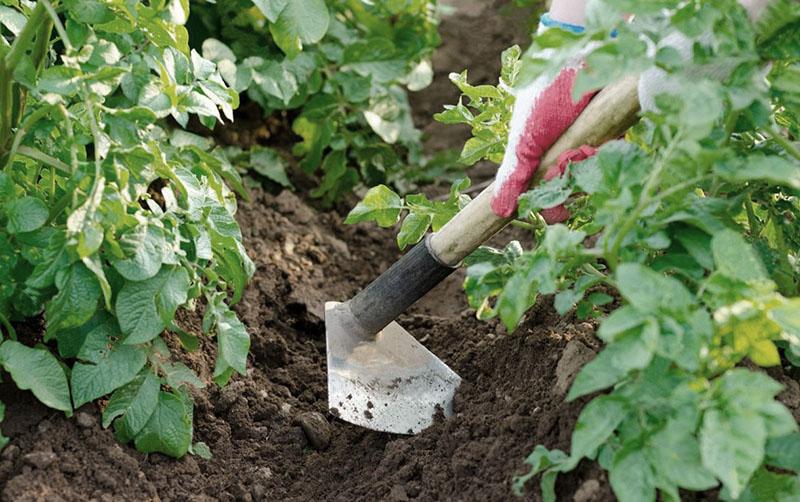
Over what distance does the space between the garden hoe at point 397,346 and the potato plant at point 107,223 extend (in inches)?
12.0

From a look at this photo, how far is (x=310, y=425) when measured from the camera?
2031mm

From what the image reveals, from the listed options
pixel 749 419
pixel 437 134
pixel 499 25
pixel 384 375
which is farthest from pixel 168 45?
pixel 499 25

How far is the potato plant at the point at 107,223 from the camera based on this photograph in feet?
5.22

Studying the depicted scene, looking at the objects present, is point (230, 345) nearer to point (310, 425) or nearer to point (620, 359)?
point (310, 425)

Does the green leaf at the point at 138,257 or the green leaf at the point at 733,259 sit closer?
the green leaf at the point at 733,259

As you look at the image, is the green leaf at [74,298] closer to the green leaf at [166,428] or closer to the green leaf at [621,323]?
the green leaf at [166,428]

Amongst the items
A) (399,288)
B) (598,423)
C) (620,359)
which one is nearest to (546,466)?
(598,423)

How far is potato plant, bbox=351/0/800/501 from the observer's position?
1.22 meters

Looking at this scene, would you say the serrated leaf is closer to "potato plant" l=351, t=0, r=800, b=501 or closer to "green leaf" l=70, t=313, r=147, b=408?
"green leaf" l=70, t=313, r=147, b=408

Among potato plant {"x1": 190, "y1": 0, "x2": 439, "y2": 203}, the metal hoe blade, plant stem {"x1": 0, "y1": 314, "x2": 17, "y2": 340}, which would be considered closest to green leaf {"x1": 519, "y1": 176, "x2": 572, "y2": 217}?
the metal hoe blade

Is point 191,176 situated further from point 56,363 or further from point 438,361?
point 438,361

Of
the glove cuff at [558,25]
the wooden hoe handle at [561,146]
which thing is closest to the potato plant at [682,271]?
the wooden hoe handle at [561,146]

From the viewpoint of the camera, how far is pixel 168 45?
180 centimetres

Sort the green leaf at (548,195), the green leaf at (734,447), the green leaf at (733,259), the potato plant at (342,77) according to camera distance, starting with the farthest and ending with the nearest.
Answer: the potato plant at (342,77) → the green leaf at (548,195) → the green leaf at (733,259) → the green leaf at (734,447)
